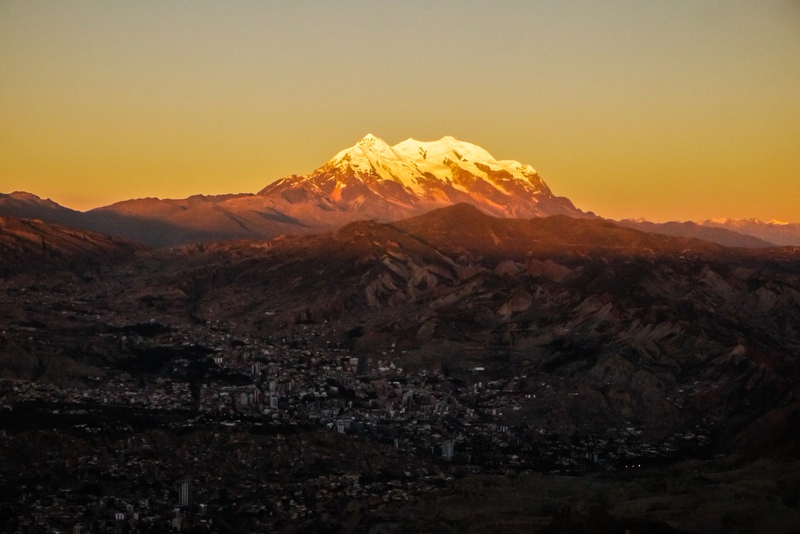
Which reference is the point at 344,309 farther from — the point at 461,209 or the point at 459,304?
the point at 461,209

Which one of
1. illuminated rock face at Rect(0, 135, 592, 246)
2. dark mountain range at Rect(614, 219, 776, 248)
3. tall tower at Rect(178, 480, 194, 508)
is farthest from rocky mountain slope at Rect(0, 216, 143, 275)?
dark mountain range at Rect(614, 219, 776, 248)

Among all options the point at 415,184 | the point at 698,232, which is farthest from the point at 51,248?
the point at 698,232

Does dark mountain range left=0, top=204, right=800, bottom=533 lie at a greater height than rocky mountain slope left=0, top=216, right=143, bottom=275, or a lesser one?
lesser

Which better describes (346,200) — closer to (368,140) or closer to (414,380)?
(368,140)

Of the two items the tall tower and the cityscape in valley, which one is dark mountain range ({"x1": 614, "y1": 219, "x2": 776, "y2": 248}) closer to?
the cityscape in valley

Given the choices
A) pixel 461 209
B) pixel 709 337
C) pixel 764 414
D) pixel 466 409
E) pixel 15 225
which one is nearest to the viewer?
pixel 764 414

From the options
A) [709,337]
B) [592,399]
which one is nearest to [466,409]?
[592,399]
